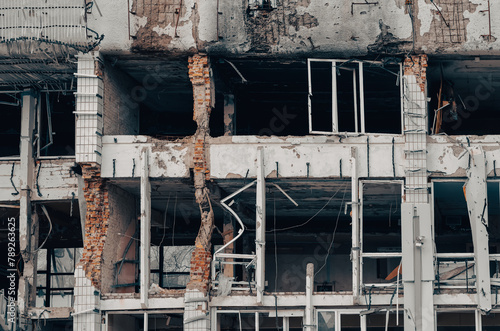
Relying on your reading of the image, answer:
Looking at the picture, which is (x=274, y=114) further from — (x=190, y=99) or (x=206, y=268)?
(x=206, y=268)

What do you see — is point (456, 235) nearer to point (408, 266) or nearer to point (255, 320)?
point (408, 266)

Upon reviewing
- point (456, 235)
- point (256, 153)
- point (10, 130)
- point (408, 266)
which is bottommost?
point (408, 266)

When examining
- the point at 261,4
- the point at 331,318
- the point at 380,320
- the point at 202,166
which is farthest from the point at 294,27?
the point at 380,320

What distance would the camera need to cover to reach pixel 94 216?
20.8m

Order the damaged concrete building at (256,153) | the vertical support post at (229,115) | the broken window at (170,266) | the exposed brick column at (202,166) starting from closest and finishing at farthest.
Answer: the damaged concrete building at (256,153) < the exposed brick column at (202,166) < the vertical support post at (229,115) < the broken window at (170,266)

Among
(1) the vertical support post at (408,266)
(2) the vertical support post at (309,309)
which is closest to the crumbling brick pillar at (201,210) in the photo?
(2) the vertical support post at (309,309)

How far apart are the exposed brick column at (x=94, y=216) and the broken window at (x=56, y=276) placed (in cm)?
741

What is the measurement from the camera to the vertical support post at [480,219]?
1947 cm

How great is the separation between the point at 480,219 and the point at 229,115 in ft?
22.8

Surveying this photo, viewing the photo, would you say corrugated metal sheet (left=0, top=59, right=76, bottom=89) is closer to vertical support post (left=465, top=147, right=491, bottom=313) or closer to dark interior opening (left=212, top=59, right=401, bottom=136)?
dark interior opening (left=212, top=59, right=401, bottom=136)

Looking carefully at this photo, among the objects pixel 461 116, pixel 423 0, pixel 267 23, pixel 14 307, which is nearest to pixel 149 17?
pixel 267 23

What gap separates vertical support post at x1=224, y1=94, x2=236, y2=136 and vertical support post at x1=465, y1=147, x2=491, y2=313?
A: 6.11 metres

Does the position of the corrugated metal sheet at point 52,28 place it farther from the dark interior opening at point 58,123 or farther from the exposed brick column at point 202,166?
the dark interior opening at point 58,123

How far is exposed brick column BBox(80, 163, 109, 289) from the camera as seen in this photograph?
20.5m
